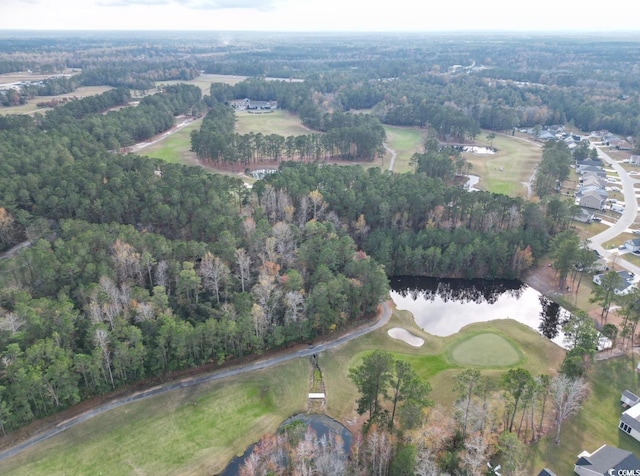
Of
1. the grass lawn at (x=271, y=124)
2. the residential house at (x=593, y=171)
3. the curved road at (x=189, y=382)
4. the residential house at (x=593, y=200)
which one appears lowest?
the curved road at (x=189, y=382)

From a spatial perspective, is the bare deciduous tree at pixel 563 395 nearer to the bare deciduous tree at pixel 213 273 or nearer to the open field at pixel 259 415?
the open field at pixel 259 415

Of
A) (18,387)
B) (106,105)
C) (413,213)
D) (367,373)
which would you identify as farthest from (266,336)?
(106,105)

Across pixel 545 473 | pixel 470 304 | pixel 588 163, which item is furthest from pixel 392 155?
pixel 545 473

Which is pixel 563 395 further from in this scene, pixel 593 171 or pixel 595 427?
pixel 593 171

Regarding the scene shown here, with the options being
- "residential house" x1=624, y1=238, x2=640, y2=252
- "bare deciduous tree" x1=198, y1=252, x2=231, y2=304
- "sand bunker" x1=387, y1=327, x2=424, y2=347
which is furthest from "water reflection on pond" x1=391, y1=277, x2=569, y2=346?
"bare deciduous tree" x1=198, y1=252, x2=231, y2=304

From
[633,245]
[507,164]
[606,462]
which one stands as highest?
[507,164]

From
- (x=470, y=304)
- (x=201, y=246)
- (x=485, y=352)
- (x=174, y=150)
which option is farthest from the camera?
(x=174, y=150)

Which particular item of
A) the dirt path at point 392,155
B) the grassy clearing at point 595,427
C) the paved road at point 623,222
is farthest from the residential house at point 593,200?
the grassy clearing at point 595,427
